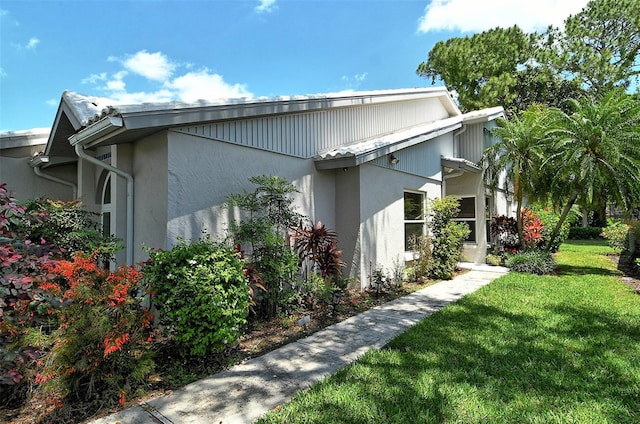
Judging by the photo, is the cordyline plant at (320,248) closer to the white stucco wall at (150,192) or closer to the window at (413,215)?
the white stucco wall at (150,192)

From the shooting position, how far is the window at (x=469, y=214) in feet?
42.5

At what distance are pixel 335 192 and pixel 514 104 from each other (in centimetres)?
2522

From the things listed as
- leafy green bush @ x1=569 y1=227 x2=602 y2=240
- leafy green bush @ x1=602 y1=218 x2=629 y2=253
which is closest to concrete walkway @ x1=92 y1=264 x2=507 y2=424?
leafy green bush @ x1=602 y1=218 x2=629 y2=253

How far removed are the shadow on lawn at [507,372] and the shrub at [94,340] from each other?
2185 mm

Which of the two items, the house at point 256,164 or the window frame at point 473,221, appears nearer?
the house at point 256,164

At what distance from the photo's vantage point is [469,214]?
13102 mm

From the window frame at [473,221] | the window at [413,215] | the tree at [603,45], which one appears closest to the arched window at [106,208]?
the window at [413,215]

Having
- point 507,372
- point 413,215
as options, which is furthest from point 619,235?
point 507,372

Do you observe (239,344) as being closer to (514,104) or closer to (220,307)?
(220,307)

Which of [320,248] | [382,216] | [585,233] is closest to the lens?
[320,248]

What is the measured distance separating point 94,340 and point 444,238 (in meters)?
9.03

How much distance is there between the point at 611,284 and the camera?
8711mm

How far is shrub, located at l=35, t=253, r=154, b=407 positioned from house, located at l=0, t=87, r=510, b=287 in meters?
1.83

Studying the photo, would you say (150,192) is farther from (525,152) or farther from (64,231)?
(525,152)
